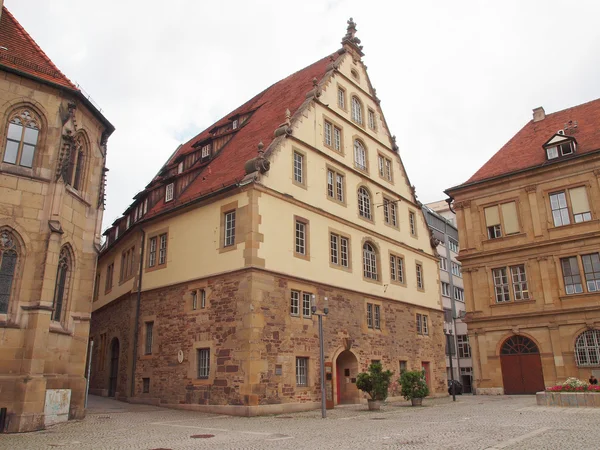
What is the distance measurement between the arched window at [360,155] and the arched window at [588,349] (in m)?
14.8

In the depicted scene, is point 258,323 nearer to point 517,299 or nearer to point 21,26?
point 21,26

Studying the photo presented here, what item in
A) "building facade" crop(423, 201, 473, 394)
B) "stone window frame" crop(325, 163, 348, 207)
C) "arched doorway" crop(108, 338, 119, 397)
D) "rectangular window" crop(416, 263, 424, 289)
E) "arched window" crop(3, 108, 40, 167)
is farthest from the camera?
"building facade" crop(423, 201, 473, 394)

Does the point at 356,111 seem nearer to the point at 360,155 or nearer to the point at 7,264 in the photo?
the point at 360,155

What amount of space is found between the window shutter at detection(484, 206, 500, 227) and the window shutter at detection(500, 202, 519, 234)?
0.42m

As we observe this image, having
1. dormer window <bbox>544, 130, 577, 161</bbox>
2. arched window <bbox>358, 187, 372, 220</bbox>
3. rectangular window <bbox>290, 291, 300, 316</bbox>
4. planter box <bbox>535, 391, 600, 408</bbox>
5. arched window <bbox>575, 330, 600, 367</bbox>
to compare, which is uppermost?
dormer window <bbox>544, 130, 577, 161</bbox>

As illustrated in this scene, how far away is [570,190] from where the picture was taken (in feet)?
98.9

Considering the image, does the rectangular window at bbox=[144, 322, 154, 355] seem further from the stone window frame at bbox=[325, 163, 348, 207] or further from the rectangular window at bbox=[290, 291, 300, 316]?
the stone window frame at bbox=[325, 163, 348, 207]

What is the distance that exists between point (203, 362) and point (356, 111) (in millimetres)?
15488

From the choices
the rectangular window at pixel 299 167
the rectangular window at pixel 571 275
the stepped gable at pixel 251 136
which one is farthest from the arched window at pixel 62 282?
the rectangular window at pixel 571 275

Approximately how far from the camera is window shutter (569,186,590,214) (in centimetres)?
2952

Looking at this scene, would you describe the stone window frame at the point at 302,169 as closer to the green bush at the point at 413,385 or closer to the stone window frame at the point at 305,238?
the stone window frame at the point at 305,238

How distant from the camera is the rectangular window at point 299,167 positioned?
74.6 ft

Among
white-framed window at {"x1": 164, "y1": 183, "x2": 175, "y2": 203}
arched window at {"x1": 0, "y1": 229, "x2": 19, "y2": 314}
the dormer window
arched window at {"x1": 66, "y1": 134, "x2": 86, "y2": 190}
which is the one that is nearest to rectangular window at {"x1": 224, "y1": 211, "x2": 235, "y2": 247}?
arched window at {"x1": 66, "y1": 134, "x2": 86, "y2": 190}

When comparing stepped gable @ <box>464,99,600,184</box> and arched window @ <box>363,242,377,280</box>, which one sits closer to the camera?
arched window @ <box>363,242,377,280</box>
